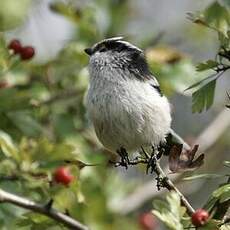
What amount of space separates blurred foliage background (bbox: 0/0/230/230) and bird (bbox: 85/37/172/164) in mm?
212

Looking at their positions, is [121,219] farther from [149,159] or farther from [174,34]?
[174,34]

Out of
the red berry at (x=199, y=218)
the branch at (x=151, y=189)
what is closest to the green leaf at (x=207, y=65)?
the red berry at (x=199, y=218)

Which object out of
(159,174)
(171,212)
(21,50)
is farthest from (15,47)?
(171,212)

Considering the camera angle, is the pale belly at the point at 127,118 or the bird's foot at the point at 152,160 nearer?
the bird's foot at the point at 152,160

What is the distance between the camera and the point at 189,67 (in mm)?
4219

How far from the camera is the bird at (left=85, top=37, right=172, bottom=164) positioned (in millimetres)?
3301

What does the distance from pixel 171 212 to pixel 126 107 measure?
0.88 m

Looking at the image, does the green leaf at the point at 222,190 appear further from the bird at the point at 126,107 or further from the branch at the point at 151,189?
the branch at the point at 151,189

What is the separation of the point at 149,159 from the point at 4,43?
2.80 feet

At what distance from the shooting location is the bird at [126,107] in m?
3.30

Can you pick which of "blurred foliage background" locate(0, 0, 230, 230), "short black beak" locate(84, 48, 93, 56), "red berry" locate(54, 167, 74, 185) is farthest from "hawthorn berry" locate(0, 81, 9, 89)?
"red berry" locate(54, 167, 74, 185)

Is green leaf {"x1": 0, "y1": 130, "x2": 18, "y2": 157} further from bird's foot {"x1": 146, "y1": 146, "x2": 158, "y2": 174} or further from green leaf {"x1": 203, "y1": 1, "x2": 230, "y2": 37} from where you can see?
green leaf {"x1": 203, "y1": 1, "x2": 230, "y2": 37}

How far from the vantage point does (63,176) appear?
3.07m

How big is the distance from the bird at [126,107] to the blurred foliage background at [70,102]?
0.21 meters
